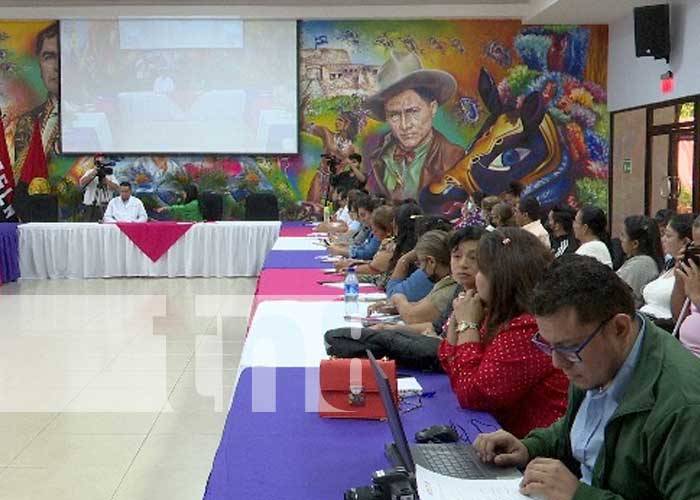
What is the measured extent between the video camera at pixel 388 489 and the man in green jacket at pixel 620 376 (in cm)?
28

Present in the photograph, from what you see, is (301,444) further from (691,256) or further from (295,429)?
(691,256)

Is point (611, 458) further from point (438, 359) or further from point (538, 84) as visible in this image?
point (538, 84)

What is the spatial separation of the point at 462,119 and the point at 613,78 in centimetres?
206

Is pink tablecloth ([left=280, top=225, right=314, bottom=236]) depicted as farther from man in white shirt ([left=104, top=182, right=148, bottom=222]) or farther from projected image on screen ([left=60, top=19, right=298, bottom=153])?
man in white shirt ([left=104, top=182, right=148, bottom=222])

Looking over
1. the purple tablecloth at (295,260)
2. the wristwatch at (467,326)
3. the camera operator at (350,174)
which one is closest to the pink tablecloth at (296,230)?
the camera operator at (350,174)

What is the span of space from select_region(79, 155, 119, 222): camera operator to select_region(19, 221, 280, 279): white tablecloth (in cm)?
131

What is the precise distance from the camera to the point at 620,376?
1.62 metres

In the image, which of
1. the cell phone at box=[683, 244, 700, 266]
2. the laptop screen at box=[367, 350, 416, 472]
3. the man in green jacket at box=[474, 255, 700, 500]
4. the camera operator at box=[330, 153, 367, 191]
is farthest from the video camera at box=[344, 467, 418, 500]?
the camera operator at box=[330, 153, 367, 191]

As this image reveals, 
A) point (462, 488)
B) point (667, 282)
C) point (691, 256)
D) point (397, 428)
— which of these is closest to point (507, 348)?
point (462, 488)

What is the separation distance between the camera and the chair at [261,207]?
1144 cm

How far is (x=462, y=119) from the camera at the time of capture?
11883 millimetres

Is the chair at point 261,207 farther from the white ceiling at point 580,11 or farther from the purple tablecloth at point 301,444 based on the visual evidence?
the purple tablecloth at point 301,444

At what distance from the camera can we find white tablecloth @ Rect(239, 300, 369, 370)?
3.21m

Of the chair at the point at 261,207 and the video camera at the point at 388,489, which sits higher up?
the chair at the point at 261,207
